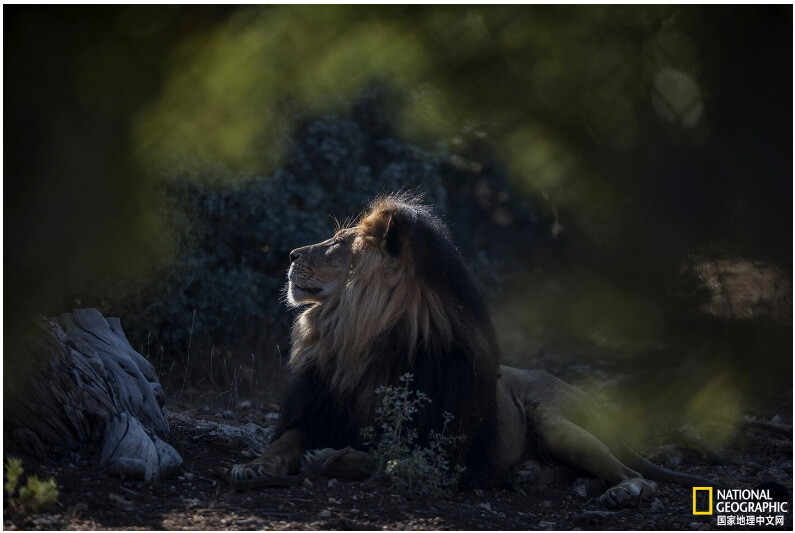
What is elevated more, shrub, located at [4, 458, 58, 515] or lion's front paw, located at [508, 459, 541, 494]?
shrub, located at [4, 458, 58, 515]

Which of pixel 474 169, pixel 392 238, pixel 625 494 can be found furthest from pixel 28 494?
pixel 474 169

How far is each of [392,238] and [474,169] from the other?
5.92 metres

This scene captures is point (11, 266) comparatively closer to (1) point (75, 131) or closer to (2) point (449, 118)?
(1) point (75, 131)

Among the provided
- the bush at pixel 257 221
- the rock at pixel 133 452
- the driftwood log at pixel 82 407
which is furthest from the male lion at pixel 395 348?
the bush at pixel 257 221

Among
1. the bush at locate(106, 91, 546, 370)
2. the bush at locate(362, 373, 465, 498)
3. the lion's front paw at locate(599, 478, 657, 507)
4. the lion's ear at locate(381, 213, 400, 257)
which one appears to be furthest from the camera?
the bush at locate(106, 91, 546, 370)

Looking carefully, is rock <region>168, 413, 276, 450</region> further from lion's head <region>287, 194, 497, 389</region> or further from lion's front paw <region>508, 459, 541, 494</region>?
lion's front paw <region>508, 459, 541, 494</region>

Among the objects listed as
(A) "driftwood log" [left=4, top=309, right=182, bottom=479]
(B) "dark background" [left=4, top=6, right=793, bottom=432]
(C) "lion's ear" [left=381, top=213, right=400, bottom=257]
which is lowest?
(A) "driftwood log" [left=4, top=309, right=182, bottom=479]

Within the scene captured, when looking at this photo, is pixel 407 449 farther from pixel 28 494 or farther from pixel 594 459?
pixel 28 494

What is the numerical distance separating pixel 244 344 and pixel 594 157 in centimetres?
432

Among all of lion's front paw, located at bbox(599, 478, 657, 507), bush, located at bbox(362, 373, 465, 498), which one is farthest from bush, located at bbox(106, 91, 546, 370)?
lion's front paw, located at bbox(599, 478, 657, 507)

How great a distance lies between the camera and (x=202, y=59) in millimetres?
8758

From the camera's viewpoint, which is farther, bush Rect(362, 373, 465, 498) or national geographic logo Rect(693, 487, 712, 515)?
national geographic logo Rect(693, 487, 712, 515)

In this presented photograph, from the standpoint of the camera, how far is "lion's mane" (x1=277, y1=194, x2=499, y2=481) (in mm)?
5160

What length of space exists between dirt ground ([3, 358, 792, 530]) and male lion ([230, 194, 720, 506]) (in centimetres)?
23
